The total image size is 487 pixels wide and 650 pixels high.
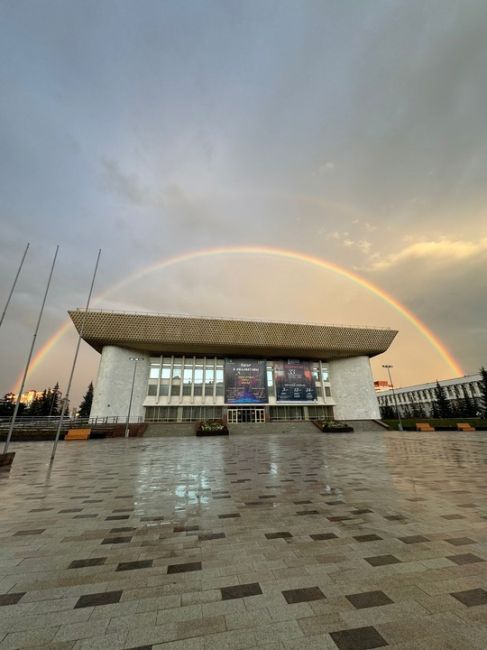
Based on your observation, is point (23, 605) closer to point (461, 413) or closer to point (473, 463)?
point (473, 463)

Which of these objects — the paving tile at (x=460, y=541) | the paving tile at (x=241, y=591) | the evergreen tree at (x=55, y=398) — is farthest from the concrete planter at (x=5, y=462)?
the evergreen tree at (x=55, y=398)

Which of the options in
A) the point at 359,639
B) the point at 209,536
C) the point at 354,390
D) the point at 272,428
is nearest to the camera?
the point at 359,639

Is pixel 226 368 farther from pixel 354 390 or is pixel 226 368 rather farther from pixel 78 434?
pixel 78 434

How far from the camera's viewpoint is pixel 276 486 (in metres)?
8.32

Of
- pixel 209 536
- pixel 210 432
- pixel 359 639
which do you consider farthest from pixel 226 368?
pixel 359 639

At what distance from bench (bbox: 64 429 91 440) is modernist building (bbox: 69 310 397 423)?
40.1 feet

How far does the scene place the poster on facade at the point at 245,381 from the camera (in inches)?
1877

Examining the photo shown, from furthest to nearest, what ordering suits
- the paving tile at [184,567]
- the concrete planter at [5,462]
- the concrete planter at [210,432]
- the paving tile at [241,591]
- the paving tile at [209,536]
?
1. the concrete planter at [210,432]
2. the concrete planter at [5,462]
3. the paving tile at [209,536]
4. the paving tile at [184,567]
5. the paving tile at [241,591]

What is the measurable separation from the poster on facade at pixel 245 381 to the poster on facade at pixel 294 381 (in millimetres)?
2540

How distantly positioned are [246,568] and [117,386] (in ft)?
149

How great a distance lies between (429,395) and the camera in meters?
99.6

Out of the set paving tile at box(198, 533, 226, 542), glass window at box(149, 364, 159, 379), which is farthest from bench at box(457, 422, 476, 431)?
paving tile at box(198, 533, 226, 542)

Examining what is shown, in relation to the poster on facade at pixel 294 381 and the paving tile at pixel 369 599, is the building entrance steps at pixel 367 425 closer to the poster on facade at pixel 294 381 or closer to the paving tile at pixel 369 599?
the poster on facade at pixel 294 381

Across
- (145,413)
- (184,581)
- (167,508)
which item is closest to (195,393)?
(145,413)
